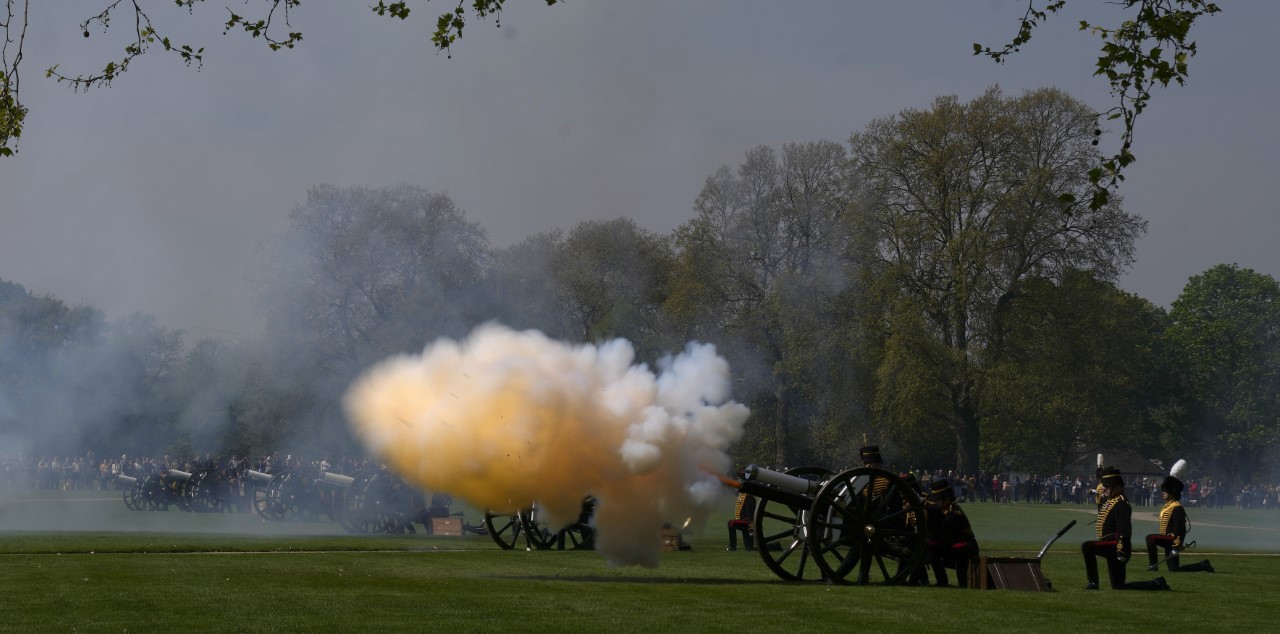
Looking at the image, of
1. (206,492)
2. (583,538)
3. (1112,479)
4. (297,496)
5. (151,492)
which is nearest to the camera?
(1112,479)

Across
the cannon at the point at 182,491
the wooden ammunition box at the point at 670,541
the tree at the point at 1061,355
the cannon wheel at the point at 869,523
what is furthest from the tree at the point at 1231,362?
the cannon wheel at the point at 869,523

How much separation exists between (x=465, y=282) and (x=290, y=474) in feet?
44.8

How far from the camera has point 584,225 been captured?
76.1m

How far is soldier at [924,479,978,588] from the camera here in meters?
20.3

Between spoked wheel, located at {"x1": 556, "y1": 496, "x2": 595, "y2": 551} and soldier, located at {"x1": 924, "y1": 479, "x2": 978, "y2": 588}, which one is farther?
spoked wheel, located at {"x1": 556, "y1": 496, "x2": 595, "y2": 551}

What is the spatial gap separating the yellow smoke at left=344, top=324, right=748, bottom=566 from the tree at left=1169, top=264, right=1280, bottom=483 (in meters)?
76.1

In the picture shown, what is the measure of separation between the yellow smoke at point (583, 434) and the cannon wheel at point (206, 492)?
27.2 meters

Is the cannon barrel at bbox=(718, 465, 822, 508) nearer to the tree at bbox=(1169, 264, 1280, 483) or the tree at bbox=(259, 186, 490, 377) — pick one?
the tree at bbox=(259, 186, 490, 377)

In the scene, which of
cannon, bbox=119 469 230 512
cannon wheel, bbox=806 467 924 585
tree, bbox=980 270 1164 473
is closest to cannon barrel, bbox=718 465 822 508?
cannon wheel, bbox=806 467 924 585

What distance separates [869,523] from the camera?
19688 millimetres

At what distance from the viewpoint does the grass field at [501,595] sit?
→ 48.0 feet

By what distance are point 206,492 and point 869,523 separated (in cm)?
3191

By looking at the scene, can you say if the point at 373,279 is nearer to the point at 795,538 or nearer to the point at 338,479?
the point at 338,479

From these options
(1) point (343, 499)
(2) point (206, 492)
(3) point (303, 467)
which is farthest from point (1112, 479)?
(2) point (206, 492)
